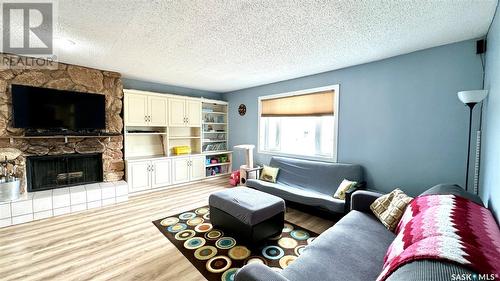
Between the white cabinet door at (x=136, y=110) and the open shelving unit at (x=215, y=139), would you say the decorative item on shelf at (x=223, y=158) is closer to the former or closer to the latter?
the open shelving unit at (x=215, y=139)

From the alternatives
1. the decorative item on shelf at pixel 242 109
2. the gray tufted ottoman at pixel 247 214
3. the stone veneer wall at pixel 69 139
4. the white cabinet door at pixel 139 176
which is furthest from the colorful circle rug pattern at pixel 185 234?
the decorative item on shelf at pixel 242 109

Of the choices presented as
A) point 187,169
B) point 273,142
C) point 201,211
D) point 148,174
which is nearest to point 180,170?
point 187,169

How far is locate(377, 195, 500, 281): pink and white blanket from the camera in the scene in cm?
77

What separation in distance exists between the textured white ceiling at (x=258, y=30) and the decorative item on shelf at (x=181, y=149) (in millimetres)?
1971

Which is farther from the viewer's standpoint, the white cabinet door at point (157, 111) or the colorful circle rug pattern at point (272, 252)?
the white cabinet door at point (157, 111)

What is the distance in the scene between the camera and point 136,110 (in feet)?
13.1

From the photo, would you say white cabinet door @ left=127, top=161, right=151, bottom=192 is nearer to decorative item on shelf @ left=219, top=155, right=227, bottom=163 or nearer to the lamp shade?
decorative item on shelf @ left=219, top=155, right=227, bottom=163

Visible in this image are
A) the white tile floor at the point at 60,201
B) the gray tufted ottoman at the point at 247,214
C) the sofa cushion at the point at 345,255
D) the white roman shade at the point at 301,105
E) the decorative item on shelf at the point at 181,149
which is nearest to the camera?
the sofa cushion at the point at 345,255

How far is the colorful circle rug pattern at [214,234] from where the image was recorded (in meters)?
2.42

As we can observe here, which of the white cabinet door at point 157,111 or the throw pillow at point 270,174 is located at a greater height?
the white cabinet door at point 157,111

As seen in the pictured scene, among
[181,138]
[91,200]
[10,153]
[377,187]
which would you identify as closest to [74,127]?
[10,153]

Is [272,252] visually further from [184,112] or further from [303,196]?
[184,112]

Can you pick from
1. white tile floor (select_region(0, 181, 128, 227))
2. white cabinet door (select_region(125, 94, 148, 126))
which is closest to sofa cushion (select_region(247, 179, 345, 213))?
white tile floor (select_region(0, 181, 128, 227))

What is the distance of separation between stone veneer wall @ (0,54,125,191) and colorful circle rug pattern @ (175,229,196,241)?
2.19 metres
